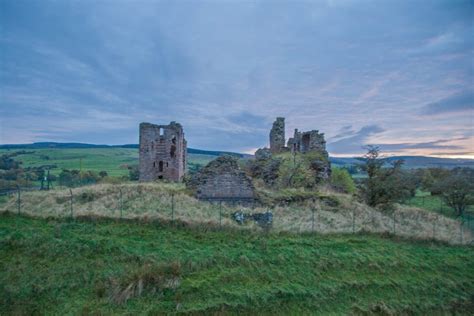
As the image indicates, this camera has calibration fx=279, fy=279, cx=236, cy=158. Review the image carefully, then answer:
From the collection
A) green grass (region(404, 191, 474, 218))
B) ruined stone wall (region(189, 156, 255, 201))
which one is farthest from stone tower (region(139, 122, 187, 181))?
green grass (region(404, 191, 474, 218))

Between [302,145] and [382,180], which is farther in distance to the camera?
[302,145]

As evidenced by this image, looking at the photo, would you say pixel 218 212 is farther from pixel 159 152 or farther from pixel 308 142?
pixel 308 142

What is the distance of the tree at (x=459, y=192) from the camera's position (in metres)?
30.0

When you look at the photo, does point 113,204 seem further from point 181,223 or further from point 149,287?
point 149,287

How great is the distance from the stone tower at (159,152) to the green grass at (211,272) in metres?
15.1

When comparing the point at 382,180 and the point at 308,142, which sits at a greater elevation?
the point at 308,142

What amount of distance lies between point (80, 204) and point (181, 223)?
21.5 ft

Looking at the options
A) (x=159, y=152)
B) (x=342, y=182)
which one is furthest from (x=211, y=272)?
(x=342, y=182)

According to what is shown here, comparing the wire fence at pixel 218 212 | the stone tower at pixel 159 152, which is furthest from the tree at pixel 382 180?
the stone tower at pixel 159 152

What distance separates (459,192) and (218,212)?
29297 millimetres

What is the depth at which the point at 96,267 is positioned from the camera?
10.4 m

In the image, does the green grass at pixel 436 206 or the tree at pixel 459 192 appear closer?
the tree at pixel 459 192

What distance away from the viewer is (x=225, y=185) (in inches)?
738

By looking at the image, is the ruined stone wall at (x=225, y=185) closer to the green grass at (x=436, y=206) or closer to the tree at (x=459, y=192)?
the green grass at (x=436, y=206)
